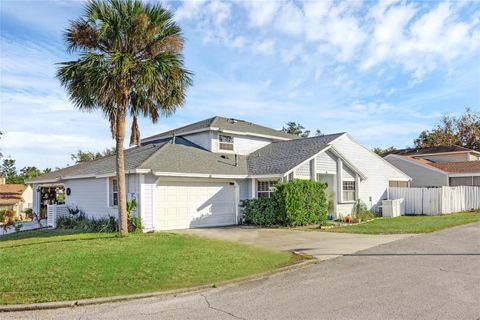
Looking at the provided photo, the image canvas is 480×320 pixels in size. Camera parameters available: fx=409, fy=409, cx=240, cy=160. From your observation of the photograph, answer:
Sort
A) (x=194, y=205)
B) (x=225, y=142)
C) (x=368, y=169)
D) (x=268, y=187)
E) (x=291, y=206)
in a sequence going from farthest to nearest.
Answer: (x=368, y=169) → (x=225, y=142) → (x=268, y=187) → (x=194, y=205) → (x=291, y=206)

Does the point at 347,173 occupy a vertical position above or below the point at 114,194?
above

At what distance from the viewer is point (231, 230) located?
58.2 feet

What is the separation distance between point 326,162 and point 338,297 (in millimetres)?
15484

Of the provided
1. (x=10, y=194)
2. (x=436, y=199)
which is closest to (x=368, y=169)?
(x=436, y=199)

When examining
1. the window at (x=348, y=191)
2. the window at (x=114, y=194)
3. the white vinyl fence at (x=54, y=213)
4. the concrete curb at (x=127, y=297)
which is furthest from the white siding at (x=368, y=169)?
the concrete curb at (x=127, y=297)

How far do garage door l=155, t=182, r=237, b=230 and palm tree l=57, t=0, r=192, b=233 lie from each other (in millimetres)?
3155

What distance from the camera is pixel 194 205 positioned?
18953 millimetres

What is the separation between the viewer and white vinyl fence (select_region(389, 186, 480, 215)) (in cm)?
2511

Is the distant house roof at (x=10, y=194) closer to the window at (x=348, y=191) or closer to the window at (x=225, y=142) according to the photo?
the window at (x=225, y=142)

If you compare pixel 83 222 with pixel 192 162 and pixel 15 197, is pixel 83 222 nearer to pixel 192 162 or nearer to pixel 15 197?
pixel 192 162

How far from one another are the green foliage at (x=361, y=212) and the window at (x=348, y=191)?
48cm

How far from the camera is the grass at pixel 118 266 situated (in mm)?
7762

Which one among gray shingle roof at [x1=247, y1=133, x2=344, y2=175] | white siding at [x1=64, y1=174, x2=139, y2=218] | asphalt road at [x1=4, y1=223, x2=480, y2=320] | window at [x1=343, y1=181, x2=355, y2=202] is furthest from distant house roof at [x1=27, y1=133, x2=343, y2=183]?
asphalt road at [x1=4, y1=223, x2=480, y2=320]

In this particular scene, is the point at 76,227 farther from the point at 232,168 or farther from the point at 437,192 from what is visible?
the point at 437,192
